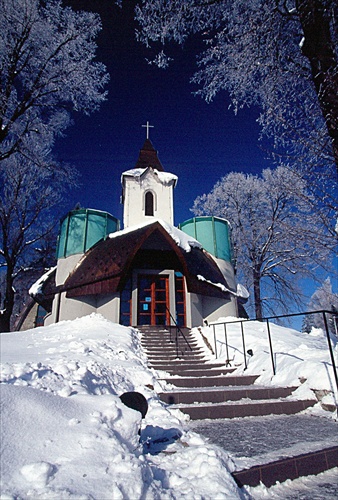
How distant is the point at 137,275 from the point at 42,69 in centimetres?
887

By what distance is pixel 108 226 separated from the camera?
16000mm

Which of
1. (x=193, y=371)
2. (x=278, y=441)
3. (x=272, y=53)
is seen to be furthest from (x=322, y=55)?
(x=193, y=371)

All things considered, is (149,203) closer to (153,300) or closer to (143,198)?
(143,198)

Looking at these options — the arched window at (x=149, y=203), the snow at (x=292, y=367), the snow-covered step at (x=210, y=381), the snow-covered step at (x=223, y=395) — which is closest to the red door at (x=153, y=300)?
the snow at (x=292, y=367)

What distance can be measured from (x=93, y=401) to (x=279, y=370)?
16.3 ft

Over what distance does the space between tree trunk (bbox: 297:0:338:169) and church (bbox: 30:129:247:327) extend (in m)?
9.68

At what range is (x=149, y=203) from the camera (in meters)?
19.0

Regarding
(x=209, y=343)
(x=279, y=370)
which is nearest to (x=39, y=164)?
(x=209, y=343)

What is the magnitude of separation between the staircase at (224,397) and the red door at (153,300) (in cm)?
250

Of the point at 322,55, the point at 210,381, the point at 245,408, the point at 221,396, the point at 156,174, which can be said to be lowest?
the point at 245,408

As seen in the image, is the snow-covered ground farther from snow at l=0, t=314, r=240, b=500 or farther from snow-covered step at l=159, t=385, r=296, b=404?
snow-covered step at l=159, t=385, r=296, b=404

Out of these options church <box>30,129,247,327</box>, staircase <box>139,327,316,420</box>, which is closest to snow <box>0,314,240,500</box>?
staircase <box>139,327,316,420</box>

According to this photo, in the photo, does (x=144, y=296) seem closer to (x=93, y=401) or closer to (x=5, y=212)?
(x=5, y=212)

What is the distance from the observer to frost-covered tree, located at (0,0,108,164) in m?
8.89
